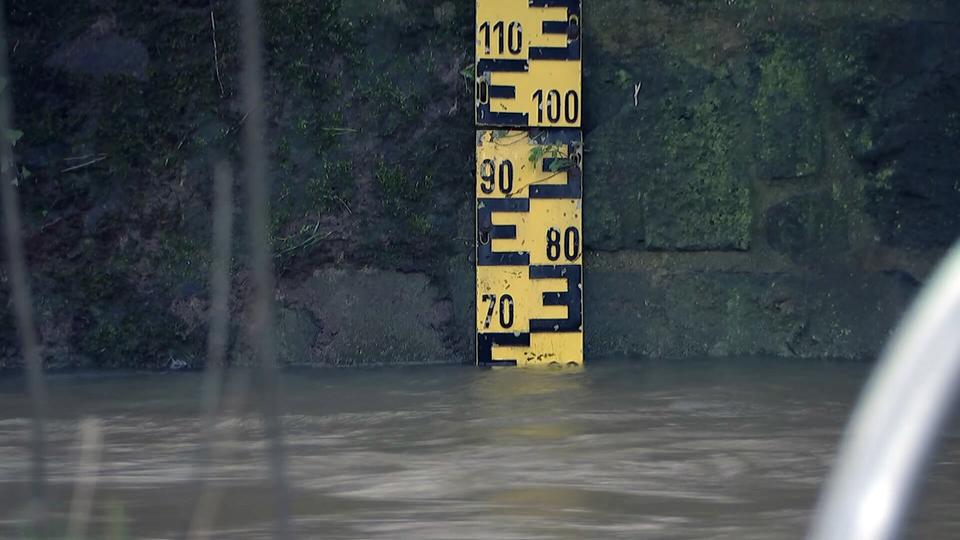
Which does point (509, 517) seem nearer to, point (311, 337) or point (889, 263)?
point (311, 337)

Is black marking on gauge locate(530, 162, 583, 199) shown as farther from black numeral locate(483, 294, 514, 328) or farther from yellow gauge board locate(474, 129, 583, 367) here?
black numeral locate(483, 294, 514, 328)

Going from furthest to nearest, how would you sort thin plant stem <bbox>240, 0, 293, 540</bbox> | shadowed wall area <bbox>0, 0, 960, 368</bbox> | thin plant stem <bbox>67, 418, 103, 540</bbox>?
shadowed wall area <bbox>0, 0, 960, 368</bbox> → thin plant stem <bbox>67, 418, 103, 540</bbox> → thin plant stem <bbox>240, 0, 293, 540</bbox>

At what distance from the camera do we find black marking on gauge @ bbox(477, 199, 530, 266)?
3953 millimetres

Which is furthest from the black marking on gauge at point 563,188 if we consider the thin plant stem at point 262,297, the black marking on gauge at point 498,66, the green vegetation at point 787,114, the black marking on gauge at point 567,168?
the thin plant stem at point 262,297

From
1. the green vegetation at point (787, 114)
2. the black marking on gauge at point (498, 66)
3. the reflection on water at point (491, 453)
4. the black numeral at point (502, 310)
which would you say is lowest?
the reflection on water at point (491, 453)

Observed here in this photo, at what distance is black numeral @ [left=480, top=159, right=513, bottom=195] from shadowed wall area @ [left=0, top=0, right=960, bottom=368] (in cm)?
6

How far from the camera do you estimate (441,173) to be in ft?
13.0

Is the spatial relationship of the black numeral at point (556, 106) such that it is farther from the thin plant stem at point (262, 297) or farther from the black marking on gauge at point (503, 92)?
the thin plant stem at point (262, 297)

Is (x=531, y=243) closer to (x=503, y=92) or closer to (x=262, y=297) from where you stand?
(x=503, y=92)

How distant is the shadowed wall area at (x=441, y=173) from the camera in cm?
385

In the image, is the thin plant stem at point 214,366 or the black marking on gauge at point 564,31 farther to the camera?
the black marking on gauge at point 564,31

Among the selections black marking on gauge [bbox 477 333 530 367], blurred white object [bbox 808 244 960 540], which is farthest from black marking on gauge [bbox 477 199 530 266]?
blurred white object [bbox 808 244 960 540]

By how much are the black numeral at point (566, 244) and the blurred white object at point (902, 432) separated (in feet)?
12.1

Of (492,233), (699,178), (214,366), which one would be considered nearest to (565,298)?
(492,233)
